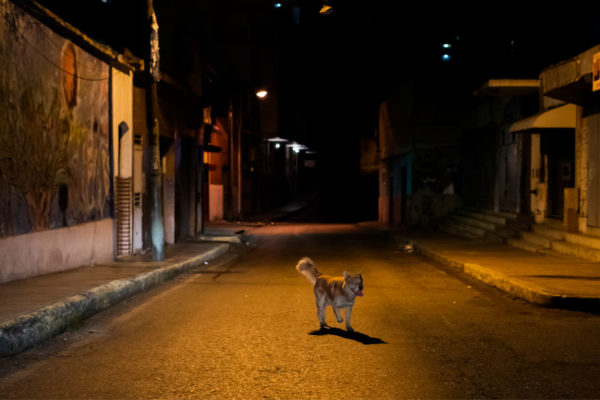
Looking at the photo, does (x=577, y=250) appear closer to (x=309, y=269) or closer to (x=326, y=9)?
(x=326, y=9)

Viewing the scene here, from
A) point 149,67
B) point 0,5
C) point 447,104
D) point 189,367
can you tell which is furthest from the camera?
point 447,104

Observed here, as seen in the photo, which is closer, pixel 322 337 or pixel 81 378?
pixel 81 378

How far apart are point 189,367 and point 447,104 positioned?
26.8 metres

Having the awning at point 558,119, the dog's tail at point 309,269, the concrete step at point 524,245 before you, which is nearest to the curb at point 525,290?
the concrete step at point 524,245

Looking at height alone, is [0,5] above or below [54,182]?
above

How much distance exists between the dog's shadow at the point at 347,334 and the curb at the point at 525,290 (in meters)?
3.86

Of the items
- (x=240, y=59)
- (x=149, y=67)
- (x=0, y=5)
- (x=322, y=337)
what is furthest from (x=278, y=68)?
(x=322, y=337)

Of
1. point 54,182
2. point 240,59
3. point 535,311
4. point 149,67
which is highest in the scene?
point 240,59

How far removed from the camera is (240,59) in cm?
4503

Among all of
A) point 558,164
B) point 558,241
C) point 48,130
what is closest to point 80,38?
point 48,130

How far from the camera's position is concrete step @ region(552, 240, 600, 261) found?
47.1ft

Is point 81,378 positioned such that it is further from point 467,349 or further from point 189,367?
point 467,349

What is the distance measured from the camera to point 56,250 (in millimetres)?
11945

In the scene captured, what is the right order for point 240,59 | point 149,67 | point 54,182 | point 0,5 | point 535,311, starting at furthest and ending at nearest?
point 240,59 < point 149,67 < point 54,182 < point 0,5 < point 535,311
